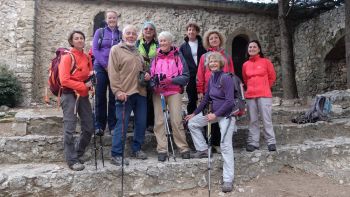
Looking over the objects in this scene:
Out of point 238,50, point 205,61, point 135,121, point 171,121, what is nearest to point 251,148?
point 171,121

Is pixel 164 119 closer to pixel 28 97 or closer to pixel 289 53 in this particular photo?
pixel 28 97

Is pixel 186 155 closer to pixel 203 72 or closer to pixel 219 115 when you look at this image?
pixel 219 115

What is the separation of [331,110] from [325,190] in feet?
9.84

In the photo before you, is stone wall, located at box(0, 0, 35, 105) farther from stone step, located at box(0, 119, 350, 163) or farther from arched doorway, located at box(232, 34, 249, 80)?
arched doorway, located at box(232, 34, 249, 80)

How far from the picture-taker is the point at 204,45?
481cm

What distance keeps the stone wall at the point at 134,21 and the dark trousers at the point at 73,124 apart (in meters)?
5.91

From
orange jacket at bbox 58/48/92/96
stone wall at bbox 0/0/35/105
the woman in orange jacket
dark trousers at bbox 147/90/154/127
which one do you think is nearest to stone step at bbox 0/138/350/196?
the woman in orange jacket

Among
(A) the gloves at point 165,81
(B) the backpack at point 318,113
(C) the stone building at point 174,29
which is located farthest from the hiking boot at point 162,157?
(C) the stone building at point 174,29

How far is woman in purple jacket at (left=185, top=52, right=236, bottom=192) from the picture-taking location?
4.17 metres

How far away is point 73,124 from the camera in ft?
13.1

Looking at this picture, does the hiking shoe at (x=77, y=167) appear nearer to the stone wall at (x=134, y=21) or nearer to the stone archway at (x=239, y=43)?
the stone wall at (x=134, y=21)

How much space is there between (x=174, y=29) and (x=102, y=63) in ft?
21.4

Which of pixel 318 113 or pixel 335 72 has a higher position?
pixel 335 72

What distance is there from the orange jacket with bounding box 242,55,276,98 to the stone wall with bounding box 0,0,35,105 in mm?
6528
